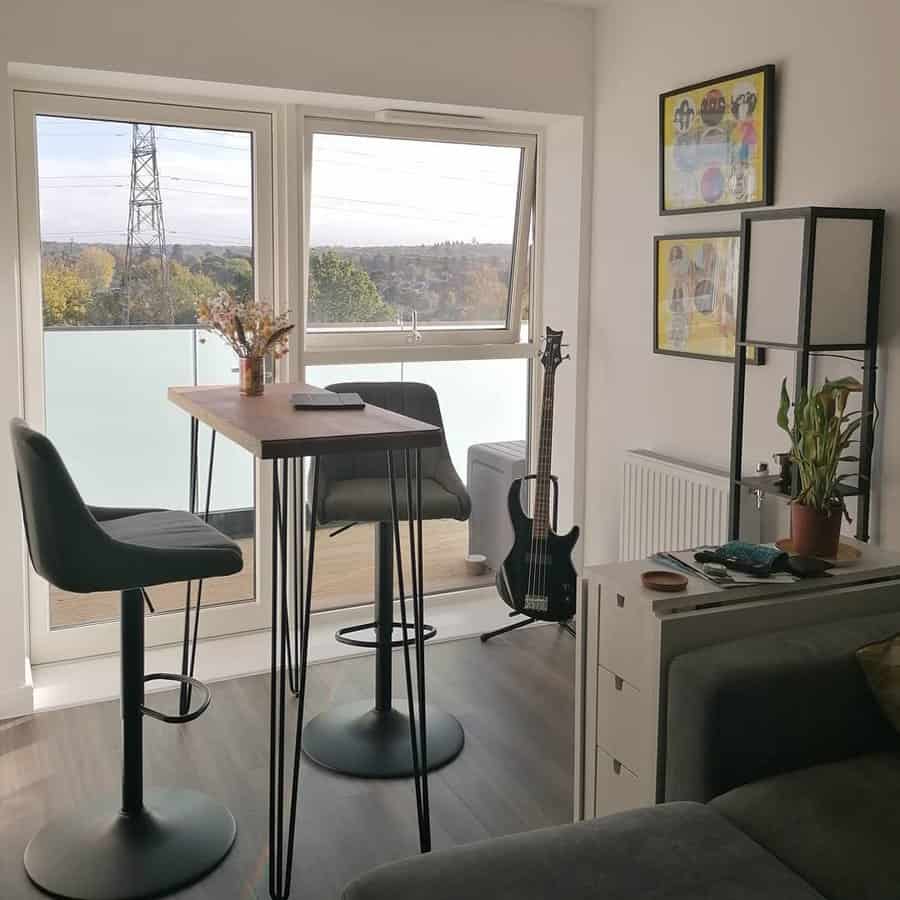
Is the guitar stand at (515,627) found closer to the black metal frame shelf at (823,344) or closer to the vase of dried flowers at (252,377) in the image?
the black metal frame shelf at (823,344)

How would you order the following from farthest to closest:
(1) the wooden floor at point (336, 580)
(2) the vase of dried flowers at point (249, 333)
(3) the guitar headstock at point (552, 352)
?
1. (3) the guitar headstock at point (552, 352)
2. (1) the wooden floor at point (336, 580)
3. (2) the vase of dried flowers at point (249, 333)

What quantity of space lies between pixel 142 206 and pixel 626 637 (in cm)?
262

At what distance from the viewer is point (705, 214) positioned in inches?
159

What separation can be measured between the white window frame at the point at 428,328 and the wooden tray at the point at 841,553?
7.05ft

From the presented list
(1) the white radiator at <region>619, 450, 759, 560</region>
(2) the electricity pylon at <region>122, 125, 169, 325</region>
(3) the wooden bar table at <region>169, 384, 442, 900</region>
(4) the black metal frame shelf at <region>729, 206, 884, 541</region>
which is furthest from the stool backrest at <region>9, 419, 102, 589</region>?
(1) the white radiator at <region>619, 450, 759, 560</region>

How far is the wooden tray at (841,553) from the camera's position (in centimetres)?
279

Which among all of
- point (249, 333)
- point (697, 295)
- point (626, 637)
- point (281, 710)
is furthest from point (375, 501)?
point (697, 295)

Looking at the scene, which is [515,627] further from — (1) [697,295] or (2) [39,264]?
(2) [39,264]

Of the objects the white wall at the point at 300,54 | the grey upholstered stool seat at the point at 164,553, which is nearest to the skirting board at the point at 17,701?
the white wall at the point at 300,54

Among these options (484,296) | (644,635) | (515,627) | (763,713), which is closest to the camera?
(763,713)

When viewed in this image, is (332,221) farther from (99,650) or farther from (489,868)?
(489,868)

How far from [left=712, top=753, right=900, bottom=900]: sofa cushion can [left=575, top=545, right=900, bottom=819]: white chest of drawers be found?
31 centimetres

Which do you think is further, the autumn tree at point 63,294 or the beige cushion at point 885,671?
the autumn tree at point 63,294

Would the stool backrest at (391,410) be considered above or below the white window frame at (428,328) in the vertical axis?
below
